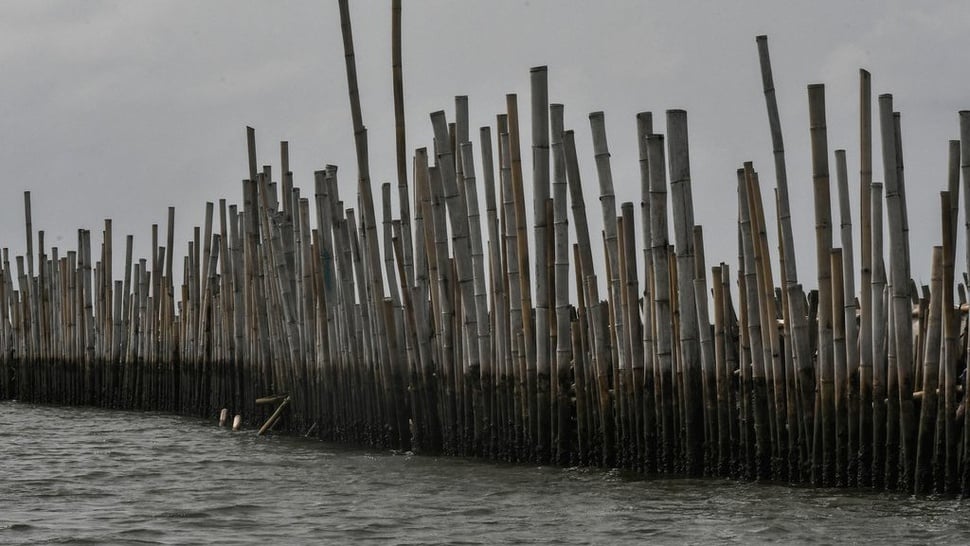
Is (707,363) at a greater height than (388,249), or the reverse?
(388,249)

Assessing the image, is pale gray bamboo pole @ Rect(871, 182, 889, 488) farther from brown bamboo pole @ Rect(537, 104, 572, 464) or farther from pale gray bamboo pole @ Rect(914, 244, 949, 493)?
brown bamboo pole @ Rect(537, 104, 572, 464)

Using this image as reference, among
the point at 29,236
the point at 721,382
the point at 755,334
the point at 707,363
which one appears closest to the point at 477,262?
the point at 707,363

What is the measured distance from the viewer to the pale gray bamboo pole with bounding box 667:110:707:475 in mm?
8961

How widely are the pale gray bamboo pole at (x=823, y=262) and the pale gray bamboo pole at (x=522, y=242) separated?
7.25 ft

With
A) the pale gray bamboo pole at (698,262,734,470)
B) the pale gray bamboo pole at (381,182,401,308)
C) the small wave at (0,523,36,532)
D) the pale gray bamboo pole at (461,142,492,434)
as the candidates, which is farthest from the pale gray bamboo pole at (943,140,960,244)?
the small wave at (0,523,36,532)

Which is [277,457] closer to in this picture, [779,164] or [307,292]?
[307,292]

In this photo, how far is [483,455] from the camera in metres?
10.6

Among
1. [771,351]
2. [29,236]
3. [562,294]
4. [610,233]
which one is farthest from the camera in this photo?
[29,236]

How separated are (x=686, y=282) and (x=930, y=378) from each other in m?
1.72

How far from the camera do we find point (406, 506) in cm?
884

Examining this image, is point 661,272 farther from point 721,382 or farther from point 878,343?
point 878,343

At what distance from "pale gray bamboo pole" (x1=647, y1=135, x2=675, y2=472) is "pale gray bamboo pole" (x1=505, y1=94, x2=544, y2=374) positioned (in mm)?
1120

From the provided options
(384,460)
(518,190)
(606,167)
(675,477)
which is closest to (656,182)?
(606,167)

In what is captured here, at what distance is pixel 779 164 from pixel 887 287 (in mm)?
1003
